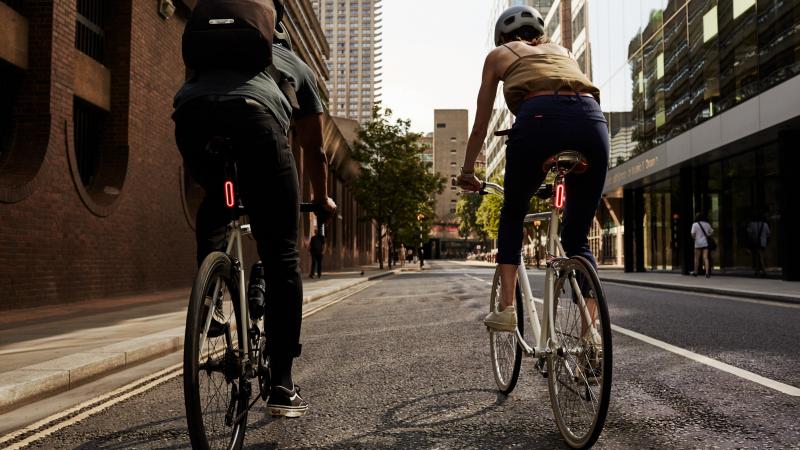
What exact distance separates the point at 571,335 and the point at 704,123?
19095mm

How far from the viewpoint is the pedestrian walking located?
18.0 meters

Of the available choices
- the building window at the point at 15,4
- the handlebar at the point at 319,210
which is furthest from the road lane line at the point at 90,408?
the building window at the point at 15,4

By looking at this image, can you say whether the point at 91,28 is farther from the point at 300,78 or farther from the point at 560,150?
the point at 560,150

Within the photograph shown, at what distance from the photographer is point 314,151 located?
3102 mm

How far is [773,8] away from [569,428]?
1698cm

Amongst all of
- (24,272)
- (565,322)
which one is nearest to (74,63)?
(24,272)

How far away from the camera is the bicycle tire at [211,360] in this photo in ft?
7.01

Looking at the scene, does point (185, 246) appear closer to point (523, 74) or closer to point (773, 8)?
point (523, 74)

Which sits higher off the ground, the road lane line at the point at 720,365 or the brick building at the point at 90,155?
the brick building at the point at 90,155

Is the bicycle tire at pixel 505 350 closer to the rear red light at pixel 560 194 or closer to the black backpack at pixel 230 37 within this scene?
the rear red light at pixel 560 194

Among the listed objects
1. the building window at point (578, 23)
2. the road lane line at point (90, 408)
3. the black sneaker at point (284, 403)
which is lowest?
the road lane line at point (90, 408)

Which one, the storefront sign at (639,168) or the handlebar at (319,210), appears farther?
the storefront sign at (639,168)

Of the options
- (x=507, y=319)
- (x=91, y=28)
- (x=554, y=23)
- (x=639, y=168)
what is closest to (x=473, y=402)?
(x=507, y=319)

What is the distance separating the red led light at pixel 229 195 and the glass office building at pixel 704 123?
15.4 meters
